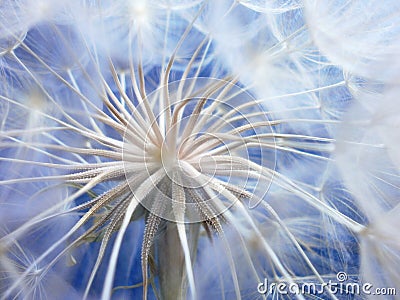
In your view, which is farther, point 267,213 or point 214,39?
point 214,39

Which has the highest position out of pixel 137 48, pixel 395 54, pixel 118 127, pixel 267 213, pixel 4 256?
pixel 137 48

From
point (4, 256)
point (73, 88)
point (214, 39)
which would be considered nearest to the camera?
point (4, 256)

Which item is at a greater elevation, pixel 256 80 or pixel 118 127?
pixel 256 80

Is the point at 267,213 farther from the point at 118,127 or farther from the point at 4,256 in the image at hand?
the point at 4,256

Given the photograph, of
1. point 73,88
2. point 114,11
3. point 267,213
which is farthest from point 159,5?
point 267,213

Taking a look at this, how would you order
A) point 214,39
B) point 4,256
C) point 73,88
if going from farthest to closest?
point 214,39 → point 73,88 → point 4,256

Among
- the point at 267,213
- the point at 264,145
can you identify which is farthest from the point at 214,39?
the point at 267,213

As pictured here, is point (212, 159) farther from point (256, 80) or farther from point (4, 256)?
point (4, 256)
